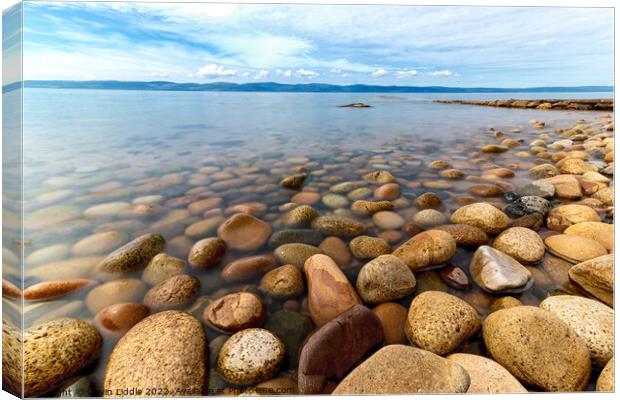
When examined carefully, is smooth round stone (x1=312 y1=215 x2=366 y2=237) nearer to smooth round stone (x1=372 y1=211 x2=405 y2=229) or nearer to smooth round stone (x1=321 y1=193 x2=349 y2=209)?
smooth round stone (x1=372 y1=211 x2=405 y2=229)

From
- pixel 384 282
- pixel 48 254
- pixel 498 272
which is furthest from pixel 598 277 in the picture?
pixel 48 254

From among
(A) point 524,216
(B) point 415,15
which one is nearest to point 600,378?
(A) point 524,216

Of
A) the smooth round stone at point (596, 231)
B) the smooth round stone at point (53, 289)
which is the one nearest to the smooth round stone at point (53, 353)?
the smooth round stone at point (53, 289)

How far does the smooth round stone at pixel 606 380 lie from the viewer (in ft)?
4.87

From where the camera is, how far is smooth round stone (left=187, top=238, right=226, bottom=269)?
2205 millimetres

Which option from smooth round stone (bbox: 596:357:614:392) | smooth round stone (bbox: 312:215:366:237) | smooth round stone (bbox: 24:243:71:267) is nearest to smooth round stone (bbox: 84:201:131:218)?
smooth round stone (bbox: 24:243:71:267)

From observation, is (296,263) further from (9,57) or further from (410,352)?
(9,57)

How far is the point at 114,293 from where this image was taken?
192 cm

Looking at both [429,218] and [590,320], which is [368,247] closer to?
[429,218]

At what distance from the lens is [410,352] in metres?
1.48

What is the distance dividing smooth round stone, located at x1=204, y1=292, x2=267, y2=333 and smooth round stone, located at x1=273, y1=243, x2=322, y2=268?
0.45m

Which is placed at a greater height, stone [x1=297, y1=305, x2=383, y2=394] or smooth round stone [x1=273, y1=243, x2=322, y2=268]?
smooth round stone [x1=273, y1=243, x2=322, y2=268]

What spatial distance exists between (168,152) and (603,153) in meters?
6.34

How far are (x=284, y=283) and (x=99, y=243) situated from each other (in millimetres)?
1540
